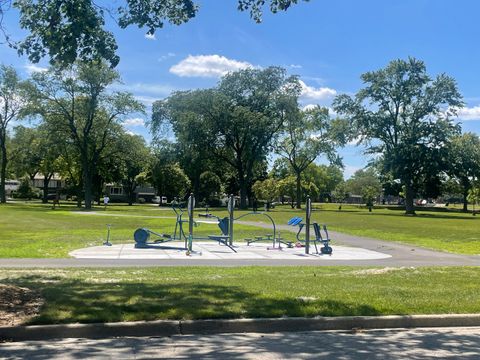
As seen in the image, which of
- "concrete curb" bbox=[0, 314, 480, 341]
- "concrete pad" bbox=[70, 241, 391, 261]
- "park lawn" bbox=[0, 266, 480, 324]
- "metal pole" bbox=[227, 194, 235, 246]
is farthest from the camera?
"metal pole" bbox=[227, 194, 235, 246]

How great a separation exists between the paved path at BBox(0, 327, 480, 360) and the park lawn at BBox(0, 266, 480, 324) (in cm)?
58

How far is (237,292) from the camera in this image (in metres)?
9.26

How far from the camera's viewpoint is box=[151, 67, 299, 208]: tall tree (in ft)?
224

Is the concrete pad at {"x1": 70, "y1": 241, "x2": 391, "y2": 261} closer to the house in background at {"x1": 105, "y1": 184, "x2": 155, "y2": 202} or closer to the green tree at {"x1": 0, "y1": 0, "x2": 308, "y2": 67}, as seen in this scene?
the green tree at {"x1": 0, "y1": 0, "x2": 308, "y2": 67}

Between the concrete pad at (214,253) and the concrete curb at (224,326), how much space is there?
27.9ft

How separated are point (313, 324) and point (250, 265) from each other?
7039mm

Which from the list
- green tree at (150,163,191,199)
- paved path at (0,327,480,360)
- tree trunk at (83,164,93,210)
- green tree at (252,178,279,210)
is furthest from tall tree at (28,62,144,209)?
paved path at (0,327,480,360)

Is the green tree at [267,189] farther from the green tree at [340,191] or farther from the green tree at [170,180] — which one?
the green tree at [340,191]

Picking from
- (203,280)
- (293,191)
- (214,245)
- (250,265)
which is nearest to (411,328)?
(203,280)

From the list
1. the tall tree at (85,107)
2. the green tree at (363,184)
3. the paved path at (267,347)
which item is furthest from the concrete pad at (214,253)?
the green tree at (363,184)

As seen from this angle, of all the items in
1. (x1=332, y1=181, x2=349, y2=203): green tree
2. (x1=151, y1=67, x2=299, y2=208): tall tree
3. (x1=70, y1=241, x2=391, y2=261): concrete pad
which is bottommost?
(x1=70, y1=241, x2=391, y2=261): concrete pad

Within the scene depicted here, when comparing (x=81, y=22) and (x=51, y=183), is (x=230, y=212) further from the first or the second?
(x=51, y=183)

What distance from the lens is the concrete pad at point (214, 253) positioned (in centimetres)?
1619

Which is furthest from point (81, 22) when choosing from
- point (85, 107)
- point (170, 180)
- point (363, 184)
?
point (363, 184)
